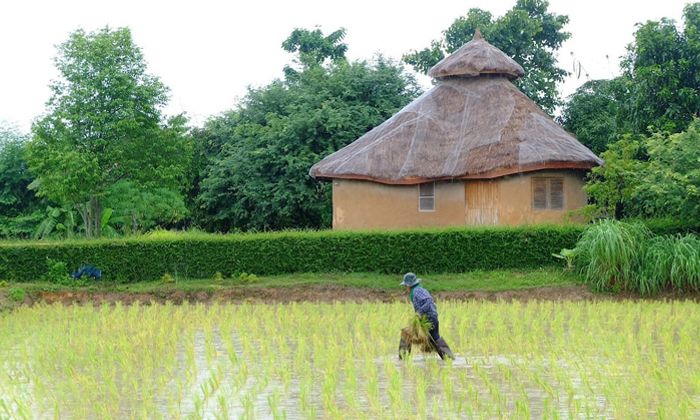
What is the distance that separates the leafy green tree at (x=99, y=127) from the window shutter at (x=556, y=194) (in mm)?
13401

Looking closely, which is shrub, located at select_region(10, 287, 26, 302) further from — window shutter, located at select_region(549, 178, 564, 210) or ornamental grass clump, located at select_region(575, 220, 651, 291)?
window shutter, located at select_region(549, 178, 564, 210)

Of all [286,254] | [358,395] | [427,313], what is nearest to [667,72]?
[286,254]

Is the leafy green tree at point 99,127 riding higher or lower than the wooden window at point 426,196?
higher

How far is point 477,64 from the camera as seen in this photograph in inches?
1286

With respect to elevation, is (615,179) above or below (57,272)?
above

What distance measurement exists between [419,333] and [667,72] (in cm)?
1908

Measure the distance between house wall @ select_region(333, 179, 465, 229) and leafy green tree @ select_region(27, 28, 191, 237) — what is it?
717 centimetres

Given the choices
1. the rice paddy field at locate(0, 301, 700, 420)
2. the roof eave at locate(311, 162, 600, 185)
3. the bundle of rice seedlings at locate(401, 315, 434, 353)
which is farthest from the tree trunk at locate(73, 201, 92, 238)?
the bundle of rice seedlings at locate(401, 315, 434, 353)

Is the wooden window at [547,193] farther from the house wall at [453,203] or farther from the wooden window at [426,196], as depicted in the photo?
the wooden window at [426,196]

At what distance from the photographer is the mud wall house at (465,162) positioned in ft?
97.3

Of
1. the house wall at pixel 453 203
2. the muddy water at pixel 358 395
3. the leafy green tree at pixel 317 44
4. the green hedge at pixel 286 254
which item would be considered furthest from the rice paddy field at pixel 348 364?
the leafy green tree at pixel 317 44

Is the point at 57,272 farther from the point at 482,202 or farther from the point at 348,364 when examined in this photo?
the point at 348,364

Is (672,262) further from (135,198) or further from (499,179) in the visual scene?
(135,198)

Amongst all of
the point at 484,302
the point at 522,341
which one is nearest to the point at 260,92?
the point at 484,302
